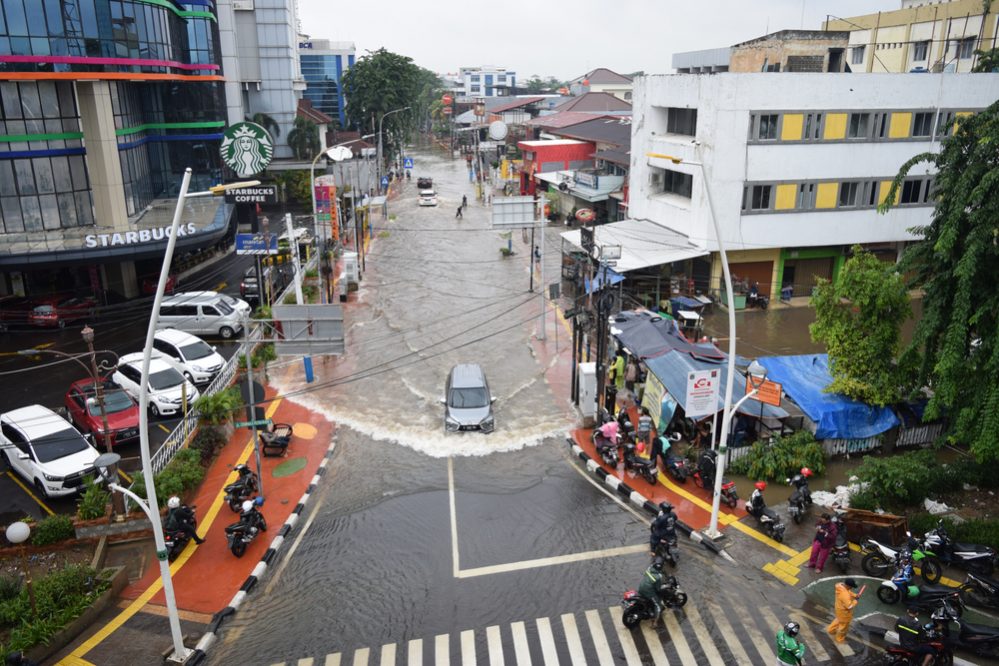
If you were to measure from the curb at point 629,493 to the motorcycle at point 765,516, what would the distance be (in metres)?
1.30

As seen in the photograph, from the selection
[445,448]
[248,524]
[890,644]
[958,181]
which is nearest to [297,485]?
[248,524]

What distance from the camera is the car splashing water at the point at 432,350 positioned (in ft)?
76.9

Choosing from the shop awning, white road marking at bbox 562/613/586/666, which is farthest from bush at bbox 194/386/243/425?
the shop awning

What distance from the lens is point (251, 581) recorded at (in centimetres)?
1523

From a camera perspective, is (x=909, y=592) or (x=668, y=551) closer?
(x=909, y=592)

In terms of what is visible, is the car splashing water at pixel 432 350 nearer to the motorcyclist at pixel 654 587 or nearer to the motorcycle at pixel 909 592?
the motorcyclist at pixel 654 587

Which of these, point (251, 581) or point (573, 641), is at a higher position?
point (573, 641)

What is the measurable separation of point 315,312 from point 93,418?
7583mm

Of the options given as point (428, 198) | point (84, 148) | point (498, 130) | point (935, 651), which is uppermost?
point (498, 130)

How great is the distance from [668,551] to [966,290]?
9.40 meters

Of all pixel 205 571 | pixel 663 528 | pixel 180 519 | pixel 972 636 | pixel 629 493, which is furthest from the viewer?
pixel 629 493

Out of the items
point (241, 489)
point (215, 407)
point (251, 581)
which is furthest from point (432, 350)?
point (251, 581)

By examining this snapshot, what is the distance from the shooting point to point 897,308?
19766mm

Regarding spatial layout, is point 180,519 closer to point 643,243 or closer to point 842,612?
point 842,612
